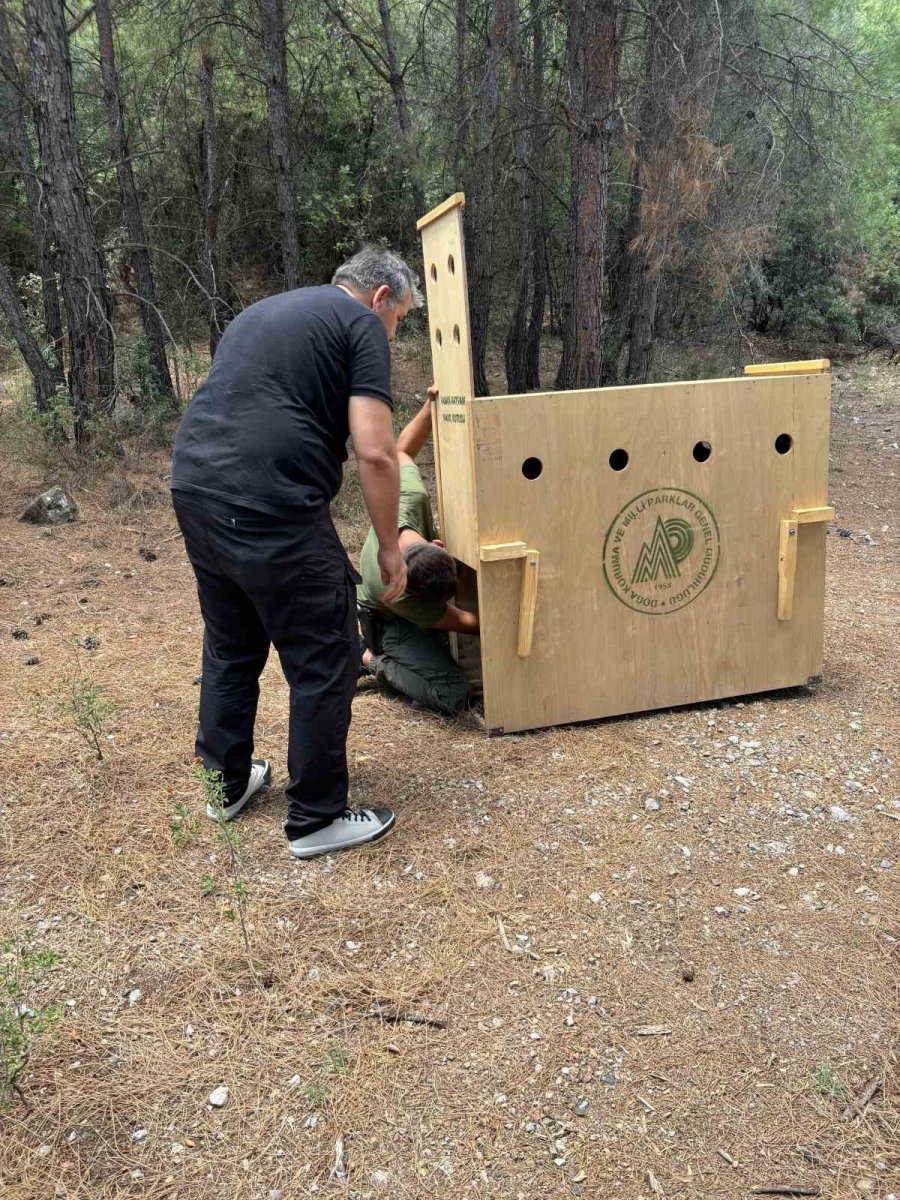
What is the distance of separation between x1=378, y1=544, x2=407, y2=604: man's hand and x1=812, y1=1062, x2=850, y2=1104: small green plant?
1.71 meters

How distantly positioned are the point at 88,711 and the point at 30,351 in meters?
5.58

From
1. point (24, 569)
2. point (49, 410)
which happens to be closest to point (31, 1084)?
point (24, 569)

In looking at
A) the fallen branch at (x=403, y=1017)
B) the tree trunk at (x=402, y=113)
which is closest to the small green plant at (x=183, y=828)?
the fallen branch at (x=403, y=1017)

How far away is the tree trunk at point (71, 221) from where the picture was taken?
712 centimetres

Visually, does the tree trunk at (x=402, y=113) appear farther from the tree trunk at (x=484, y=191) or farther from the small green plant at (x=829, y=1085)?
the small green plant at (x=829, y=1085)

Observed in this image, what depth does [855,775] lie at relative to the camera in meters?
3.29

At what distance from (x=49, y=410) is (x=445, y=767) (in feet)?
19.9

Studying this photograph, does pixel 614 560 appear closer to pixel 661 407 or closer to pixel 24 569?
pixel 661 407

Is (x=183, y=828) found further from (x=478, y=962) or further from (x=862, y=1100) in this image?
(x=862, y=1100)

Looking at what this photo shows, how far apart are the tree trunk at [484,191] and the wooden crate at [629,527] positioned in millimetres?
6252

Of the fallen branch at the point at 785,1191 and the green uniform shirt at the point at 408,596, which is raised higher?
the green uniform shirt at the point at 408,596

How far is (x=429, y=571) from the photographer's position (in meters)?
3.55

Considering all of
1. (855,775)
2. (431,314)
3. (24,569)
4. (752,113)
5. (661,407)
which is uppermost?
(752,113)

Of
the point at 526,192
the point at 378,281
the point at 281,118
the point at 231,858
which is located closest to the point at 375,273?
the point at 378,281
